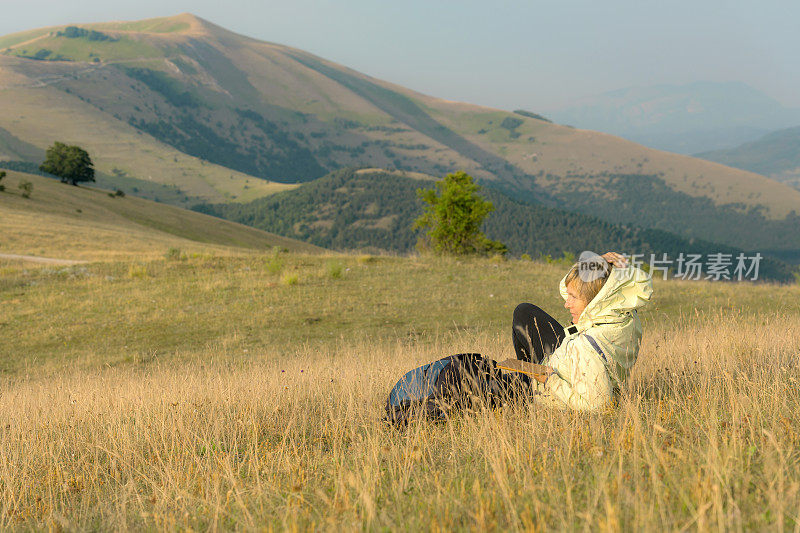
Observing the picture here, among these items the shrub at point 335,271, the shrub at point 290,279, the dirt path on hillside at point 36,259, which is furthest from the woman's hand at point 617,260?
the dirt path on hillside at point 36,259

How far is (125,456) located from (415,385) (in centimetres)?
226

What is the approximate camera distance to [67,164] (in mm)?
70125

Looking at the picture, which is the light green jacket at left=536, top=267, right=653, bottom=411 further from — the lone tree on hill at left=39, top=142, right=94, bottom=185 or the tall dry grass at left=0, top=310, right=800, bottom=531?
the lone tree on hill at left=39, top=142, right=94, bottom=185

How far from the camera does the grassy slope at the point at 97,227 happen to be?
101 feet

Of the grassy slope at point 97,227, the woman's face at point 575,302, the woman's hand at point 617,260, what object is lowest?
the grassy slope at point 97,227

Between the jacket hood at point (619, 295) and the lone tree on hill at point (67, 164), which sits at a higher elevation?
the lone tree on hill at point (67, 164)

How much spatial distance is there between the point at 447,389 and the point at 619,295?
59.7 inches

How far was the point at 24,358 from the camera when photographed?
40.4 feet

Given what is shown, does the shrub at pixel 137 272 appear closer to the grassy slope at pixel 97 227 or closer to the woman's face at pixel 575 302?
the grassy slope at pixel 97 227

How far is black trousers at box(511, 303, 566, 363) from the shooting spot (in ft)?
15.3

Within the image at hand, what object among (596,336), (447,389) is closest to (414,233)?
(447,389)

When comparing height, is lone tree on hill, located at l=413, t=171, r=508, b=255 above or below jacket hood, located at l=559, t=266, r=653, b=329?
above

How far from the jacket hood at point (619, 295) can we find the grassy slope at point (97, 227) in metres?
26.4

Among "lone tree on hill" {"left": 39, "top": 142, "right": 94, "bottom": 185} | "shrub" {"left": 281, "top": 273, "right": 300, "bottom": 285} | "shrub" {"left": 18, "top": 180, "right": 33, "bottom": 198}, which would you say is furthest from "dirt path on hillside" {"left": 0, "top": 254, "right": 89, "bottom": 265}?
"lone tree on hill" {"left": 39, "top": 142, "right": 94, "bottom": 185}
